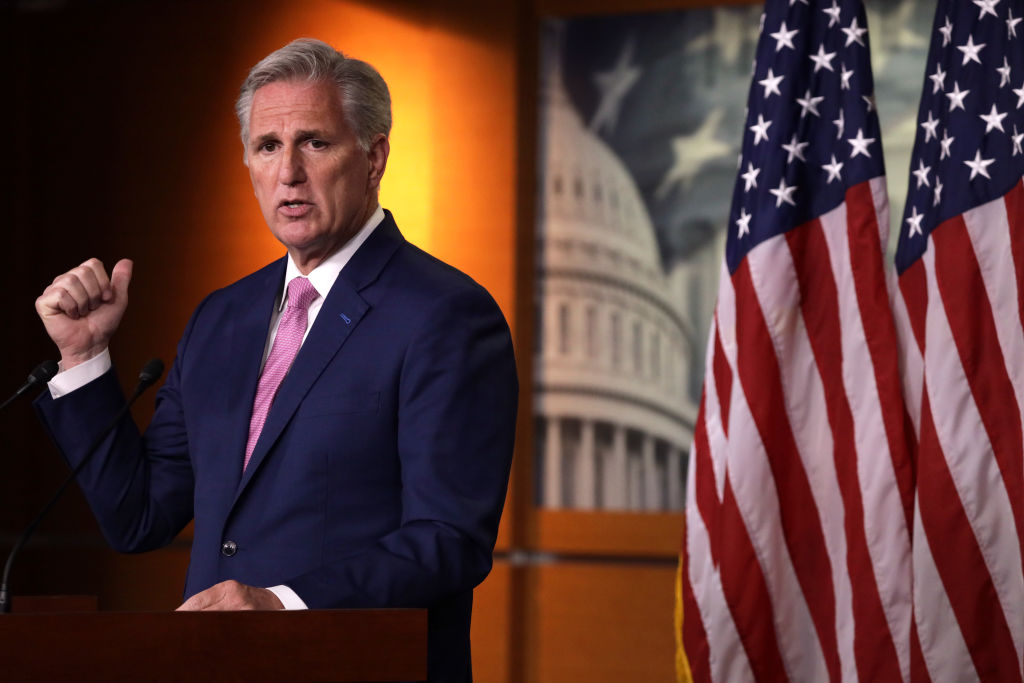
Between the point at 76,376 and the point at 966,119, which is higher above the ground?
the point at 966,119

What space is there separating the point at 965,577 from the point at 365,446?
177cm

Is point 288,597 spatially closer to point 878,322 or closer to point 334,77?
point 334,77

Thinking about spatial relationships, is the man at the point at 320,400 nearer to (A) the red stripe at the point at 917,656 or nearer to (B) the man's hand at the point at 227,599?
(B) the man's hand at the point at 227,599

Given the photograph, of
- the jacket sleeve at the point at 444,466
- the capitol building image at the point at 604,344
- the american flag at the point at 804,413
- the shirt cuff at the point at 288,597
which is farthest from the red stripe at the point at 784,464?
the shirt cuff at the point at 288,597

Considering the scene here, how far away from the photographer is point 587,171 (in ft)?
13.6

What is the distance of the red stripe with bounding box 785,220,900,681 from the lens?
298cm

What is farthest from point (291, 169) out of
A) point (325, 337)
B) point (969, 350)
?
point (969, 350)

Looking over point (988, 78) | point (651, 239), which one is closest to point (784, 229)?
point (988, 78)

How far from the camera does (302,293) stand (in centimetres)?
202

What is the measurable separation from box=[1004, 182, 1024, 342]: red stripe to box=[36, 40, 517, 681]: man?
1.62m

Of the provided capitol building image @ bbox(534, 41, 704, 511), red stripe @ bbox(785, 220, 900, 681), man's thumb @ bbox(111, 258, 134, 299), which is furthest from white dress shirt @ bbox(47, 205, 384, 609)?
capitol building image @ bbox(534, 41, 704, 511)

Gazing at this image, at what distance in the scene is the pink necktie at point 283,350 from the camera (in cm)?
192

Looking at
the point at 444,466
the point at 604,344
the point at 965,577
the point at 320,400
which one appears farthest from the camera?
the point at 604,344

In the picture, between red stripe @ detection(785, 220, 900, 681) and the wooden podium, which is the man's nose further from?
red stripe @ detection(785, 220, 900, 681)
